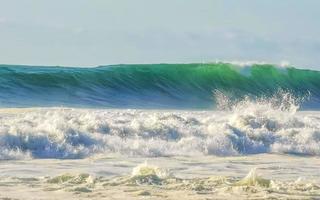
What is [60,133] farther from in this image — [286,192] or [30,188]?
[286,192]

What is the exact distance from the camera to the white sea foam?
9.87 m

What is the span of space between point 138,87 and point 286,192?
19.3 m

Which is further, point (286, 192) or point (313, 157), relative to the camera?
point (313, 157)

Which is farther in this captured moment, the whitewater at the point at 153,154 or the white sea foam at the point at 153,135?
the white sea foam at the point at 153,135

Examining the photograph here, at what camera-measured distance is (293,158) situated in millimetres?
10469

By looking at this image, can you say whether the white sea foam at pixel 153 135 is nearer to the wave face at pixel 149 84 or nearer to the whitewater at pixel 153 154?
the whitewater at pixel 153 154

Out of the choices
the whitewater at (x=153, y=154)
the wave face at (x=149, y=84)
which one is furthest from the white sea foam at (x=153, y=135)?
the wave face at (x=149, y=84)

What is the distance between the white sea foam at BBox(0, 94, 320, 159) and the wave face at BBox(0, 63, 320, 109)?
7435 millimetres

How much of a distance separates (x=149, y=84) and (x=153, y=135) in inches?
596

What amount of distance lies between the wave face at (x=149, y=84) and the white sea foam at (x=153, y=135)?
7435 mm

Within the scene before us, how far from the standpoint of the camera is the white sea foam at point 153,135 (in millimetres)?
9867

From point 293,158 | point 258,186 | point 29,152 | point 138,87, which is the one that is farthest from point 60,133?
point 138,87

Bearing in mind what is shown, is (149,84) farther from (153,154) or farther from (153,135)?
(153,154)

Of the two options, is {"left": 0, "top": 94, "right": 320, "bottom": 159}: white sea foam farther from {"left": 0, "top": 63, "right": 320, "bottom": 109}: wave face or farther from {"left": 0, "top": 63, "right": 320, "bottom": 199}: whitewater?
{"left": 0, "top": 63, "right": 320, "bottom": 109}: wave face
